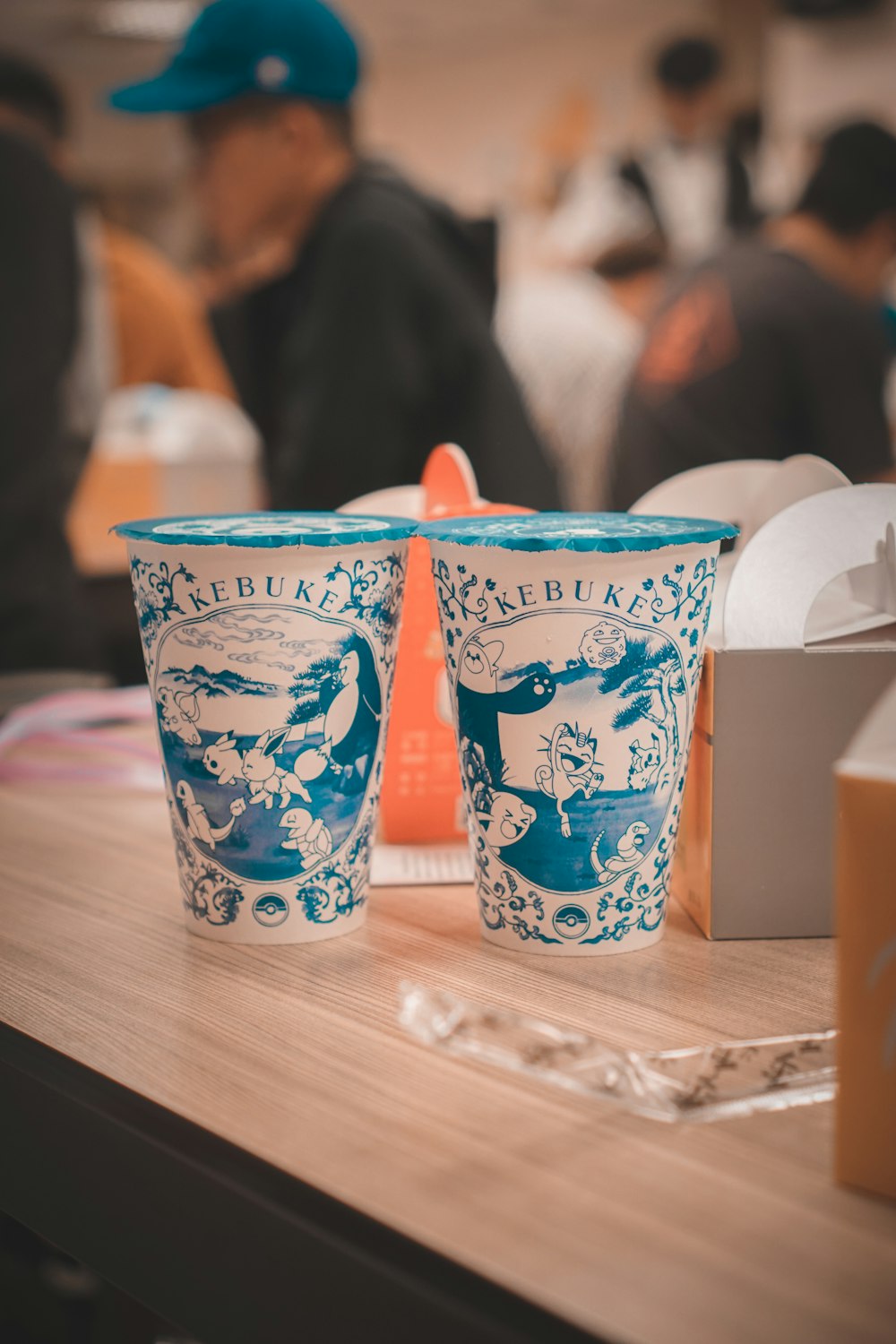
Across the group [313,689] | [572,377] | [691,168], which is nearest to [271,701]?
[313,689]

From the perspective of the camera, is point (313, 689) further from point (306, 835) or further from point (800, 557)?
point (800, 557)

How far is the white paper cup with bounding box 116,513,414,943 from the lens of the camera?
1.92 feet

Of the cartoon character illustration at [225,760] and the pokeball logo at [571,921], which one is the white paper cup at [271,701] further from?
the pokeball logo at [571,921]

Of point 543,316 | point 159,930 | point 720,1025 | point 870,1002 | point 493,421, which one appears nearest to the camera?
point 870,1002

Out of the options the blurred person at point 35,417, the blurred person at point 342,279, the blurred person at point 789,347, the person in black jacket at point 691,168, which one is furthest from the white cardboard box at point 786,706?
the person in black jacket at point 691,168

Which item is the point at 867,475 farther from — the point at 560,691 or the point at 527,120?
the point at 527,120

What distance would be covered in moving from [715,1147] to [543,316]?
9.84 ft

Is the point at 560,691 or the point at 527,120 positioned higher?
the point at 527,120

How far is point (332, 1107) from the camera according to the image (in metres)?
0.47

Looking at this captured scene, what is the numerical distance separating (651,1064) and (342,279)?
130cm

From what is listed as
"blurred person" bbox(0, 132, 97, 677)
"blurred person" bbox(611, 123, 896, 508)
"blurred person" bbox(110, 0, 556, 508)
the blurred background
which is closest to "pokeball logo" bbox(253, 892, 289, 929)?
"blurred person" bbox(110, 0, 556, 508)

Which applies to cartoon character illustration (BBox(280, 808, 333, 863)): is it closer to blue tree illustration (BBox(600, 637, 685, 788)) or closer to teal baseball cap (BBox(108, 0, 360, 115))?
blue tree illustration (BBox(600, 637, 685, 788))

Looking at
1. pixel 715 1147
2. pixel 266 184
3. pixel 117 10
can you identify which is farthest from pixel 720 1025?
pixel 117 10

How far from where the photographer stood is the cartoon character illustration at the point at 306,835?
61 centimetres
